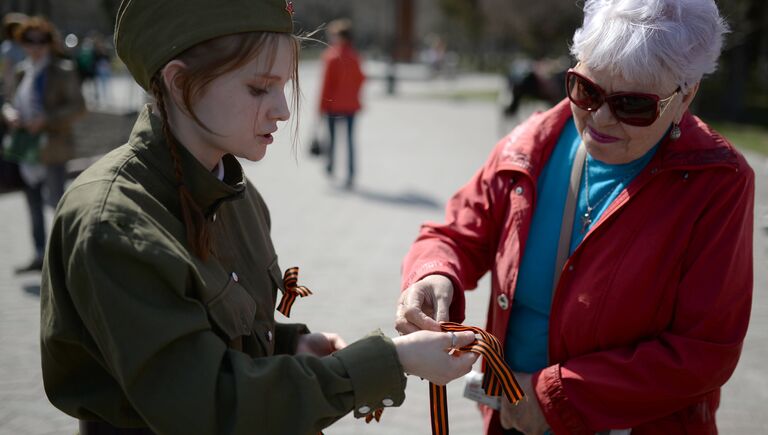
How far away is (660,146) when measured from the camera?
Result: 2.01 m

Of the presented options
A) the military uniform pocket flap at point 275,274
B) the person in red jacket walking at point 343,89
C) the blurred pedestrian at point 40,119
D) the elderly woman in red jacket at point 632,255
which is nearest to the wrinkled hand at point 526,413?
the elderly woman in red jacket at point 632,255

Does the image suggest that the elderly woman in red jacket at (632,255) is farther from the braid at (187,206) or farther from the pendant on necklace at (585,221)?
the braid at (187,206)

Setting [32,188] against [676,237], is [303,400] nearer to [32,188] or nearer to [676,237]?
[676,237]

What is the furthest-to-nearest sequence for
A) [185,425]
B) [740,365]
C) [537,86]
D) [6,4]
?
[6,4], [537,86], [740,365], [185,425]

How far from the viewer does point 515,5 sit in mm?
32594

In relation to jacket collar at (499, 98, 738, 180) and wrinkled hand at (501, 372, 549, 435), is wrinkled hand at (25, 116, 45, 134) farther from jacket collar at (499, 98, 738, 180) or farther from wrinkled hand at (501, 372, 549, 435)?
wrinkled hand at (501, 372, 549, 435)

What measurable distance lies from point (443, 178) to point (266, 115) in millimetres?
8738

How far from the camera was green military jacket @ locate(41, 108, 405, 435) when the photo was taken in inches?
53.5

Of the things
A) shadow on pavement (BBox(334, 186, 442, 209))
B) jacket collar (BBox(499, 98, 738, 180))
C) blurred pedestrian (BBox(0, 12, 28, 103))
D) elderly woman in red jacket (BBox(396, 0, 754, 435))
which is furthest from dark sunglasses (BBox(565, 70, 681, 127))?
shadow on pavement (BBox(334, 186, 442, 209))

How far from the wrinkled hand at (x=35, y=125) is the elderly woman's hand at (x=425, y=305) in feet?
16.8

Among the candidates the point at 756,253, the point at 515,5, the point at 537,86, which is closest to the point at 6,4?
the point at 537,86

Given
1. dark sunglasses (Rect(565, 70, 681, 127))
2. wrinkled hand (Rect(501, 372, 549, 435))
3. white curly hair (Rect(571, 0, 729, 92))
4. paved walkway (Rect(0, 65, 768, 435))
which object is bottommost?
paved walkway (Rect(0, 65, 768, 435))

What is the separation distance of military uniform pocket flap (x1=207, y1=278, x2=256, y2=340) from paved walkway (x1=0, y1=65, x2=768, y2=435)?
16.8 inches

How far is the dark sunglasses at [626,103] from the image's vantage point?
74.3 inches
